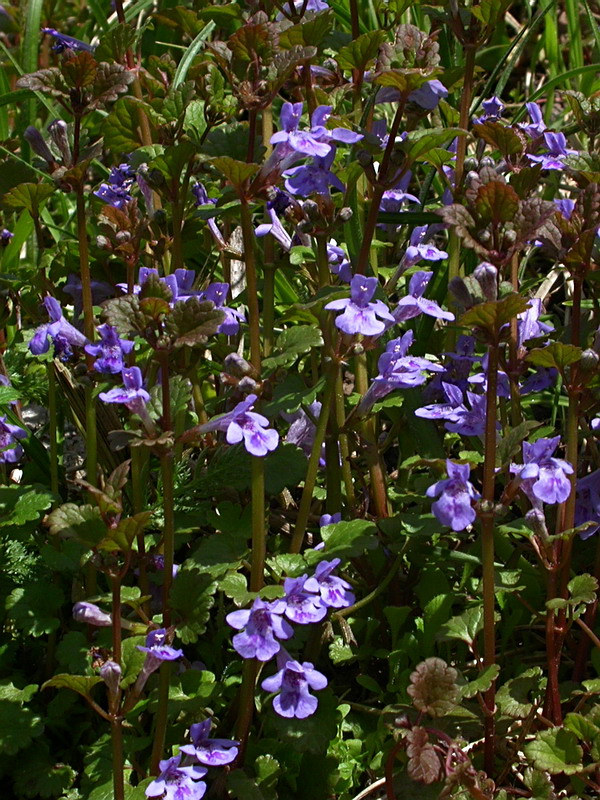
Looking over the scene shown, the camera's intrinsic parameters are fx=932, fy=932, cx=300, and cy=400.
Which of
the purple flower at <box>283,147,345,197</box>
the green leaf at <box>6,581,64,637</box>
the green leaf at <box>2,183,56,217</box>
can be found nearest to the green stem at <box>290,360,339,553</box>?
the purple flower at <box>283,147,345,197</box>

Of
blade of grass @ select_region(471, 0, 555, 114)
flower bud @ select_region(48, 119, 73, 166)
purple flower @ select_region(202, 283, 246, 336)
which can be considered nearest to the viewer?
flower bud @ select_region(48, 119, 73, 166)

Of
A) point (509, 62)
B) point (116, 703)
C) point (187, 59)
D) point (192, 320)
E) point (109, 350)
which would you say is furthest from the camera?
point (509, 62)

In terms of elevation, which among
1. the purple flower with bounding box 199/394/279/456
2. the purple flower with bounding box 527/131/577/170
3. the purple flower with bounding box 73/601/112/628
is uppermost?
the purple flower with bounding box 527/131/577/170

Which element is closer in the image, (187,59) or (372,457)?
(372,457)

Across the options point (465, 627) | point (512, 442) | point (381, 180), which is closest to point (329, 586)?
point (465, 627)

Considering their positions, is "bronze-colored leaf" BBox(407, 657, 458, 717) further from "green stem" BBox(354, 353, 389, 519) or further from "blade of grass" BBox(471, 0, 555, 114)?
"blade of grass" BBox(471, 0, 555, 114)

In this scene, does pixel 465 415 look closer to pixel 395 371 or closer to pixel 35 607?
pixel 395 371
